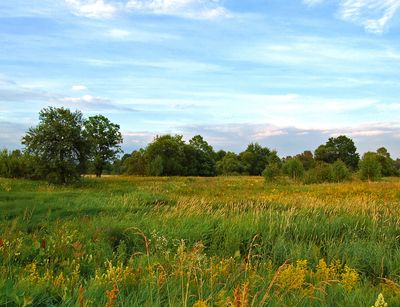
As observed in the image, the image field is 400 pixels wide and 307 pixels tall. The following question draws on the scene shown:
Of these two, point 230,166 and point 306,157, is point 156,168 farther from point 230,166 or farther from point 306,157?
point 306,157

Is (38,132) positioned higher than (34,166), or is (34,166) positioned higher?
(38,132)

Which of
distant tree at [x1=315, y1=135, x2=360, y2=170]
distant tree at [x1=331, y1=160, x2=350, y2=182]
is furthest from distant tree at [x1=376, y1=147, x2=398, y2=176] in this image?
distant tree at [x1=331, y1=160, x2=350, y2=182]

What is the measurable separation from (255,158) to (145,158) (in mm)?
44225

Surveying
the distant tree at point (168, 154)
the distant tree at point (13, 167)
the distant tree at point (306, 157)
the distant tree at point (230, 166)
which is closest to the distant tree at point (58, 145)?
the distant tree at point (13, 167)

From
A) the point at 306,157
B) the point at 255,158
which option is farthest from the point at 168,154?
the point at 306,157

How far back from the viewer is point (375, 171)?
50.4 metres

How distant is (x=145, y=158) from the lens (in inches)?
3401

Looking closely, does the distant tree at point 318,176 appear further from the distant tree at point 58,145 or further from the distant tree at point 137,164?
the distant tree at point 137,164

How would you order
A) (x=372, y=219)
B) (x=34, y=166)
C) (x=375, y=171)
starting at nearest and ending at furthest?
(x=372, y=219), (x=34, y=166), (x=375, y=171)

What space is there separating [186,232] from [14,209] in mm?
7351

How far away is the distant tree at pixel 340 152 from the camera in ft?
371

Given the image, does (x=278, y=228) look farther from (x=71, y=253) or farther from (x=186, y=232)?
(x=71, y=253)

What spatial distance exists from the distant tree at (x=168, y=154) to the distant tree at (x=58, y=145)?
48726 mm

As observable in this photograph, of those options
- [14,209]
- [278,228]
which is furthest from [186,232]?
[14,209]
